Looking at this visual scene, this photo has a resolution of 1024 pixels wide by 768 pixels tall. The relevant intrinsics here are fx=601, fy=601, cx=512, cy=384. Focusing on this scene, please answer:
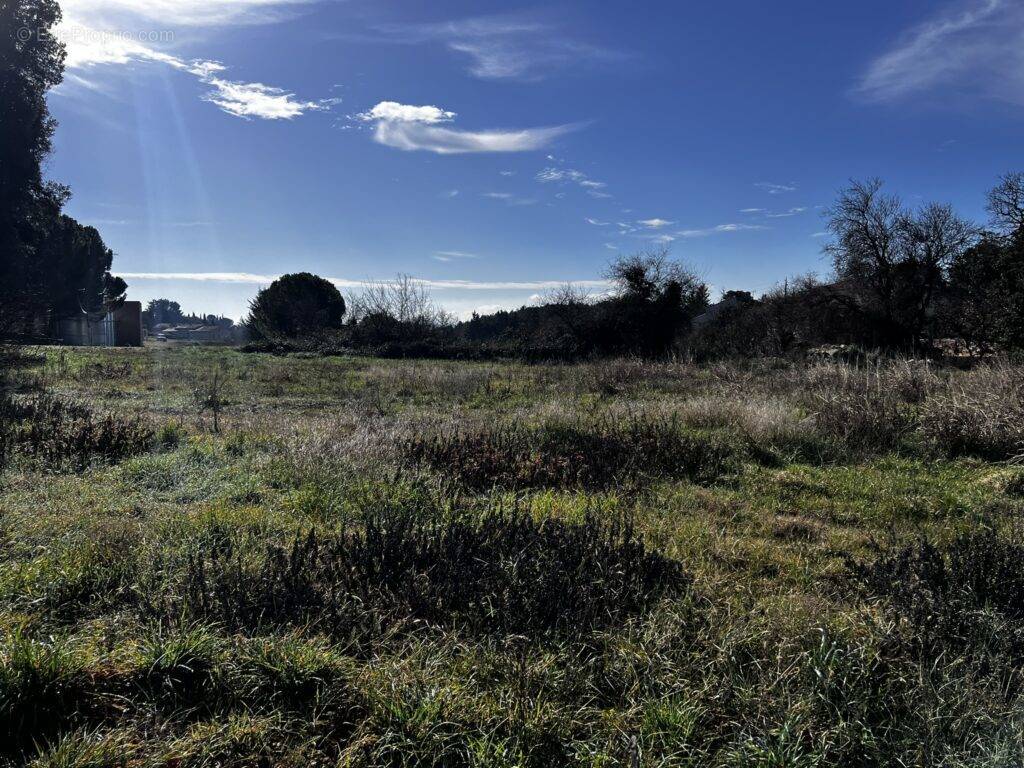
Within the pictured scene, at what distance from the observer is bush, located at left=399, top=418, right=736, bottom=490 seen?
6.64m

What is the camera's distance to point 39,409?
30.0ft

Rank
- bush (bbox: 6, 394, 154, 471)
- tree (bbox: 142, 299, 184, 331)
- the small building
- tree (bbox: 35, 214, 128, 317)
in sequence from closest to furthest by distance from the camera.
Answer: bush (bbox: 6, 394, 154, 471) < tree (bbox: 35, 214, 128, 317) < the small building < tree (bbox: 142, 299, 184, 331)

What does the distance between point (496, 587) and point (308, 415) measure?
841 cm

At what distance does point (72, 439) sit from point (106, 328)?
5859 centimetres

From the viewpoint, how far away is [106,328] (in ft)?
183

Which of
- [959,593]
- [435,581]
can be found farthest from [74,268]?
[959,593]

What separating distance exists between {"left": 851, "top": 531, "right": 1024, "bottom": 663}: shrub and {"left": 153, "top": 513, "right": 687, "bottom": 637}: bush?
4.01 feet

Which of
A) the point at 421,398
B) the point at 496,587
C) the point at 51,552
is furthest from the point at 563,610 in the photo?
the point at 421,398

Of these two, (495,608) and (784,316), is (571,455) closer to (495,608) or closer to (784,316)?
(495,608)

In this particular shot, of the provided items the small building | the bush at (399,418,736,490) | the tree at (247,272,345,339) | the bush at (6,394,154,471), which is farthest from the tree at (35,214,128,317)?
the bush at (399,418,736,490)

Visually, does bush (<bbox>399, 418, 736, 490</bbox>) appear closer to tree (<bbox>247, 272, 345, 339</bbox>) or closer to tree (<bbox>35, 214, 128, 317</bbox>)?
tree (<bbox>35, 214, 128, 317</bbox>)

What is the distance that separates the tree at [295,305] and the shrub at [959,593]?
48010 mm

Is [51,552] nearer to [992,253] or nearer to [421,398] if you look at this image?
[421,398]

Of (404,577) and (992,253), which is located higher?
(992,253)
